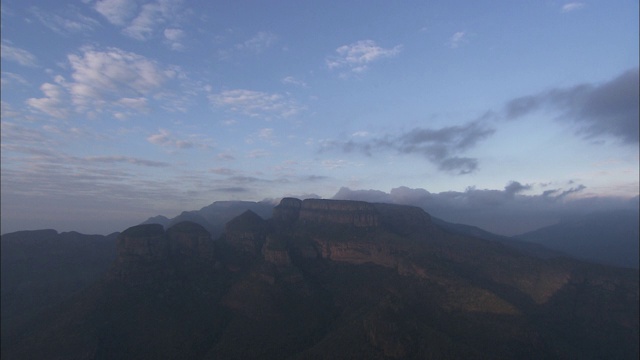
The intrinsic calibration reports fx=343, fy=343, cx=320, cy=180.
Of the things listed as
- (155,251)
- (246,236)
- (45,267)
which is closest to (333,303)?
(246,236)

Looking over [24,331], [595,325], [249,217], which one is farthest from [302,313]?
[595,325]

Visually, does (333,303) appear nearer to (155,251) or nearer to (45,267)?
(155,251)

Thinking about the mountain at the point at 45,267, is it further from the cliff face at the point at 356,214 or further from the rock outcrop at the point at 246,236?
the cliff face at the point at 356,214

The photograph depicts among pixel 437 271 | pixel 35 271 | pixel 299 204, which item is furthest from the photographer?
pixel 299 204

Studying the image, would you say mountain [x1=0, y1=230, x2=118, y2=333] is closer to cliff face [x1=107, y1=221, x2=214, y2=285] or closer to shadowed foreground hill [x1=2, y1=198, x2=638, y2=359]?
cliff face [x1=107, y1=221, x2=214, y2=285]

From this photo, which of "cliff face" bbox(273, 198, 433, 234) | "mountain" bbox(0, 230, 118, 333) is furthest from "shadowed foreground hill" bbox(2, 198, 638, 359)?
"mountain" bbox(0, 230, 118, 333)

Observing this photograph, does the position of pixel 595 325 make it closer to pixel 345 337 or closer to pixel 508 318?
pixel 508 318

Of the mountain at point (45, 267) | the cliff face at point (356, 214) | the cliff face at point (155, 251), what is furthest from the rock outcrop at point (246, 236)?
the mountain at point (45, 267)
